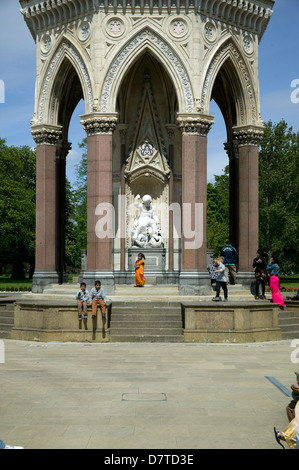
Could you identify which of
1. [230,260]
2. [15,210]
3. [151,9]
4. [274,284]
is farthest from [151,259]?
[15,210]

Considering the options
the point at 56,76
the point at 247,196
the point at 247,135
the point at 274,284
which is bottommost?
the point at 274,284

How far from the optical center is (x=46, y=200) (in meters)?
26.4

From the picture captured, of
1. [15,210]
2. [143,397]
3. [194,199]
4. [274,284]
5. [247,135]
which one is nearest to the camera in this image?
[143,397]

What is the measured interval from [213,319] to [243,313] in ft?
2.83

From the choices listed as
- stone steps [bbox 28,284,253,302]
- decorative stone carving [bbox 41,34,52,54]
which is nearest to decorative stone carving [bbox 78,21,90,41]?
decorative stone carving [bbox 41,34,52,54]

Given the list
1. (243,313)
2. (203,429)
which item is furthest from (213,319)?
(203,429)

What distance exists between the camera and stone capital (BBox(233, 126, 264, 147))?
1033 inches

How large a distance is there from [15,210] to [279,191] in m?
23.7

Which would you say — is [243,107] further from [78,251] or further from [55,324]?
[78,251]

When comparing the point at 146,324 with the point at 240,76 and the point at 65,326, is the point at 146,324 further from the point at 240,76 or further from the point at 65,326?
the point at 240,76

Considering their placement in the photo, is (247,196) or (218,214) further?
(218,214)

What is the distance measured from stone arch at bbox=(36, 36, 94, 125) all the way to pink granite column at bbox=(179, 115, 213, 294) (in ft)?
Result: 14.6

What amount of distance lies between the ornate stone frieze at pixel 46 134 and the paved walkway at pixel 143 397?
11.4 m
